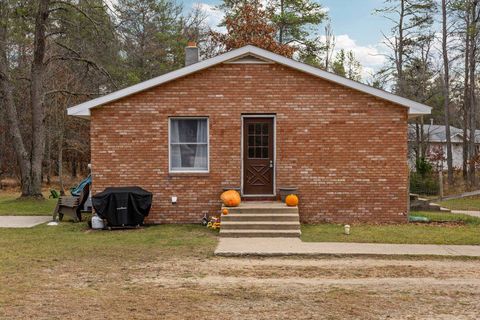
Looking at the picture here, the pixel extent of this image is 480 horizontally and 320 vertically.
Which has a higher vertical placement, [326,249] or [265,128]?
[265,128]

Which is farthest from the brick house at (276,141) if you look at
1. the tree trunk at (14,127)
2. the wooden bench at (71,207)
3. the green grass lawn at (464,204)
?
the tree trunk at (14,127)

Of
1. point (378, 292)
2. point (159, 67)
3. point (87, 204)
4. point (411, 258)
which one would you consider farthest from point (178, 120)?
point (159, 67)

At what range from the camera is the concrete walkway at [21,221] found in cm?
1336

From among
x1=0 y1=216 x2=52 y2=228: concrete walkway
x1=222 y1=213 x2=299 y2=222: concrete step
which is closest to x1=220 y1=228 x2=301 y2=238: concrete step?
x1=222 y1=213 x2=299 y2=222: concrete step

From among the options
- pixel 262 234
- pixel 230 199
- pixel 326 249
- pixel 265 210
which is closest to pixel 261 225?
pixel 262 234

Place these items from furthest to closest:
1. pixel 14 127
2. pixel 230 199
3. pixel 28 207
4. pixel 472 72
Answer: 1. pixel 472 72
2. pixel 14 127
3. pixel 28 207
4. pixel 230 199

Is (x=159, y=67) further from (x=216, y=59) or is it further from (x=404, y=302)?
(x=404, y=302)

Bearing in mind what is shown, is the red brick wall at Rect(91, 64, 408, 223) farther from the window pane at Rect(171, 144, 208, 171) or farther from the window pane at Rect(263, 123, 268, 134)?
the window pane at Rect(263, 123, 268, 134)

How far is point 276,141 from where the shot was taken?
13461 mm

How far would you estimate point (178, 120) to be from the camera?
1357cm

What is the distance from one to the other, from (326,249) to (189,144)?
536cm

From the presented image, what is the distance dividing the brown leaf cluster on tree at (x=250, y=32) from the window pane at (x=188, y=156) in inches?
742

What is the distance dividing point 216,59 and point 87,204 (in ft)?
18.8

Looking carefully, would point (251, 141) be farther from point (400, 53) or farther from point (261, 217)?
point (400, 53)
